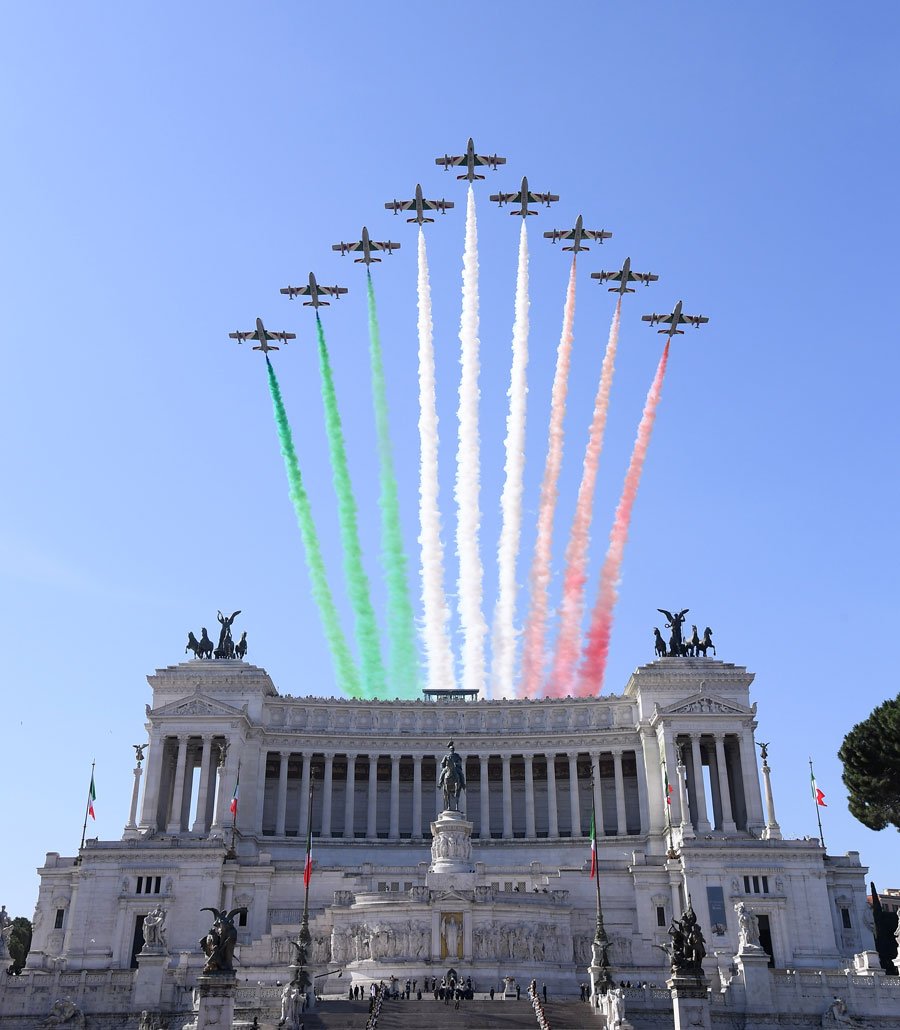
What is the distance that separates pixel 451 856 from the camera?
254 ft

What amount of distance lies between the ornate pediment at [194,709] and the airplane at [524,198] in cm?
4903

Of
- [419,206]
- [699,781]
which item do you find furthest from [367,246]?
[699,781]

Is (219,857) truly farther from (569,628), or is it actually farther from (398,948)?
(569,628)

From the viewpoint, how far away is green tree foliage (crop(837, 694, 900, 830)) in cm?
7794

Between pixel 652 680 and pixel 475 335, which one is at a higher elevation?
pixel 475 335

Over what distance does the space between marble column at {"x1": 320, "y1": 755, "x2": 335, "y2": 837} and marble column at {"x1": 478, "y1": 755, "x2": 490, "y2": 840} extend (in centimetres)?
1338

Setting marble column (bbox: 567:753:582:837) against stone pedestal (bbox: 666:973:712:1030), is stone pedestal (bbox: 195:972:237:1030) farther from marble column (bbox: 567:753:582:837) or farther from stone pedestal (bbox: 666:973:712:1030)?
marble column (bbox: 567:753:582:837)

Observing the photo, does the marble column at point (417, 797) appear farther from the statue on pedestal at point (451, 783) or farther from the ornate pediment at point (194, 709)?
the statue on pedestal at point (451, 783)

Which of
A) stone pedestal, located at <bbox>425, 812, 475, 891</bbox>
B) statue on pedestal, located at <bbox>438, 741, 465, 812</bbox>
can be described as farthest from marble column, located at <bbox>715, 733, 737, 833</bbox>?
statue on pedestal, located at <bbox>438, 741, 465, 812</bbox>

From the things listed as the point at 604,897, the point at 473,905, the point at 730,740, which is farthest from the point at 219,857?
the point at 730,740

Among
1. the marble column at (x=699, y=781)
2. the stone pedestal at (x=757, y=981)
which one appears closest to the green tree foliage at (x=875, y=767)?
the marble column at (x=699, y=781)

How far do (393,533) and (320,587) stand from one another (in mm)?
8901

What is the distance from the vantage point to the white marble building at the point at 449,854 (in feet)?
229

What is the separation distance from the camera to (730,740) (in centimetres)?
9775
